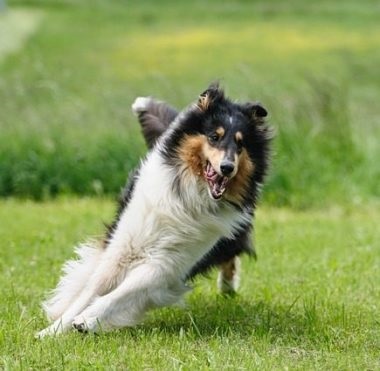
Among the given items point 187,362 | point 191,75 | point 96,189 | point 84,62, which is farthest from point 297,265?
point 84,62

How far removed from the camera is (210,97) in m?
5.99

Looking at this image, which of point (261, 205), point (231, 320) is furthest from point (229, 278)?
point (261, 205)

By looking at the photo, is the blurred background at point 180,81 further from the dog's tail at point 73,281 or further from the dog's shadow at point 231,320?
the dog's tail at point 73,281

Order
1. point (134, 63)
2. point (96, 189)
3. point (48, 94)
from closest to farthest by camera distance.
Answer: point (96, 189)
point (48, 94)
point (134, 63)

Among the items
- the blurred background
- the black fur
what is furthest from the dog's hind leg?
the black fur

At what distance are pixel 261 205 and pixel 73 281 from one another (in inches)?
214

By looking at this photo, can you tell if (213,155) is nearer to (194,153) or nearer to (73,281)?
(194,153)

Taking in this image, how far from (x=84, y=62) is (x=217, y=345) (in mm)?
17301

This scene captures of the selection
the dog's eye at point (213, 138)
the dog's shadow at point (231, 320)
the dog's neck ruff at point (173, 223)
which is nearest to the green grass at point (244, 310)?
the dog's shadow at point (231, 320)

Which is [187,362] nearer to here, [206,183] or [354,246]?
[206,183]

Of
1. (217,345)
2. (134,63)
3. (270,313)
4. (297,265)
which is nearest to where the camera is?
(217,345)

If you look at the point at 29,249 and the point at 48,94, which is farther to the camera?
the point at 48,94

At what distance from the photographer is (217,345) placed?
5.48 m

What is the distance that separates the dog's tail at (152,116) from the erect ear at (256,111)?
3.73ft
